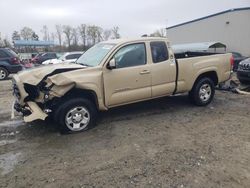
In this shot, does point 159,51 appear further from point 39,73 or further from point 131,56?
point 39,73

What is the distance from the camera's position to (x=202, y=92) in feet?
24.8

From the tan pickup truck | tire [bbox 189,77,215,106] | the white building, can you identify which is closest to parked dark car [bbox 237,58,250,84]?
tire [bbox 189,77,215,106]

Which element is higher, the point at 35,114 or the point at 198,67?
the point at 198,67

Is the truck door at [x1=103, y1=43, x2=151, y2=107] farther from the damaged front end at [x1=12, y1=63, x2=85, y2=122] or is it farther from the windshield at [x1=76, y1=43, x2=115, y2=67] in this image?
the damaged front end at [x1=12, y1=63, x2=85, y2=122]

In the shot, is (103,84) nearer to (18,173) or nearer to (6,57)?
(18,173)

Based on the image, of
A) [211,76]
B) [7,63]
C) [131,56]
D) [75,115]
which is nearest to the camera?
[75,115]

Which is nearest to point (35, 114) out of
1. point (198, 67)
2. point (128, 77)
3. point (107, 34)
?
point (128, 77)

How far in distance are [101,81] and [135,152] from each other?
68.6 inches

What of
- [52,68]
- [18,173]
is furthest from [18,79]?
[18,173]

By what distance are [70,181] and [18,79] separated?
2846mm

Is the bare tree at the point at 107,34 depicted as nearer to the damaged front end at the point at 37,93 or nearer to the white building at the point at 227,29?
the white building at the point at 227,29

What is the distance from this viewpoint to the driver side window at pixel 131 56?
6.04 metres

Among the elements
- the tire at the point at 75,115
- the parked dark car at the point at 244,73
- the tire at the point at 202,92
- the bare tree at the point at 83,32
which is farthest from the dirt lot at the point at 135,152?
the bare tree at the point at 83,32

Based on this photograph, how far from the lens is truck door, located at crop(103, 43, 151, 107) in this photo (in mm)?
5875
